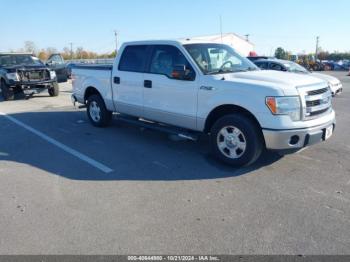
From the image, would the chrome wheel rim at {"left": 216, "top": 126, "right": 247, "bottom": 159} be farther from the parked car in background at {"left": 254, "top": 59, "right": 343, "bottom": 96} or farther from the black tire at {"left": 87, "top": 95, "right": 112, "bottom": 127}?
the parked car in background at {"left": 254, "top": 59, "right": 343, "bottom": 96}

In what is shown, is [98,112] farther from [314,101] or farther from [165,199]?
[314,101]

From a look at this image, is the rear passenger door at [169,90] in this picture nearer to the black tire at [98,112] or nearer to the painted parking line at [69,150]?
the painted parking line at [69,150]

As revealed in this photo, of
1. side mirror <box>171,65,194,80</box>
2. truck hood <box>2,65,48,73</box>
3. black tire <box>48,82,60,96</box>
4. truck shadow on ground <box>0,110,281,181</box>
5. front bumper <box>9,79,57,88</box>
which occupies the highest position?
side mirror <box>171,65,194,80</box>

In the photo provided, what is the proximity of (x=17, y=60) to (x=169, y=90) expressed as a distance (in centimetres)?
1099

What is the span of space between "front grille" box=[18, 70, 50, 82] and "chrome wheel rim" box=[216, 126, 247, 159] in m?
10.4

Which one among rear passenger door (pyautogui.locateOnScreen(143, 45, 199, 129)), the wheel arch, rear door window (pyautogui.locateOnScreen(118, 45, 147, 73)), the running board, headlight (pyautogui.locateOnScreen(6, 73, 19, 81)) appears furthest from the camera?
headlight (pyautogui.locateOnScreen(6, 73, 19, 81))

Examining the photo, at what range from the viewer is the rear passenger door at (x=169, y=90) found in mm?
5586

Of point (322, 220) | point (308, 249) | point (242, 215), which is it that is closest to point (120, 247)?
point (242, 215)

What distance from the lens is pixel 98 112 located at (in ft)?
26.1

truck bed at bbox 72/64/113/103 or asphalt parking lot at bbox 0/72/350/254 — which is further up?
truck bed at bbox 72/64/113/103

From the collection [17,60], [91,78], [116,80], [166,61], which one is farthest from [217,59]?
[17,60]

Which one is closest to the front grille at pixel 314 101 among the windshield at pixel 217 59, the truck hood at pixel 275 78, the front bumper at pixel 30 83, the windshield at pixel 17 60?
the truck hood at pixel 275 78

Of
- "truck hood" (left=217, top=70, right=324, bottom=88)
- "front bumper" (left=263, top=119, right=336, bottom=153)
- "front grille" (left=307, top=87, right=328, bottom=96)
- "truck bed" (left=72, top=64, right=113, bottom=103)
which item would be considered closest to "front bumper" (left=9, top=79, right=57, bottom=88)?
"truck bed" (left=72, top=64, right=113, bottom=103)

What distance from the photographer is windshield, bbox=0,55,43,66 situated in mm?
14156
